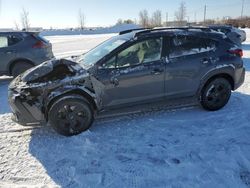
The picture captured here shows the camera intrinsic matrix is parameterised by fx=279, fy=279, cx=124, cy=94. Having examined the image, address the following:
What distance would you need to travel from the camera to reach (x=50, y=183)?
3396 mm

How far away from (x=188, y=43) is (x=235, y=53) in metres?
1.03

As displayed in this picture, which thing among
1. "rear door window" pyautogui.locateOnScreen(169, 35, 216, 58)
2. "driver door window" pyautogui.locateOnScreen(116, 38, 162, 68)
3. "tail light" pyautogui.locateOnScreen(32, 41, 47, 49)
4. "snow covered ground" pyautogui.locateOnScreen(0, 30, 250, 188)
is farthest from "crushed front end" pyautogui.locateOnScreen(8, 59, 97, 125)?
"tail light" pyautogui.locateOnScreen(32, 41, 47, 49)

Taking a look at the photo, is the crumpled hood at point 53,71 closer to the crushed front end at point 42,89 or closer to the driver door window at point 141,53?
the crushed front end at point 42,89

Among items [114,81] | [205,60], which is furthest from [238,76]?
[114,81]

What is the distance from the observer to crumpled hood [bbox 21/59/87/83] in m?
4.52

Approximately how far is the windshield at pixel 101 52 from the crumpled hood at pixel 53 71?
33 cm

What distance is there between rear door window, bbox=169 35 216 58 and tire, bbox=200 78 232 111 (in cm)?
66

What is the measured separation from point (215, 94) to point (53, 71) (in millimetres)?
3097

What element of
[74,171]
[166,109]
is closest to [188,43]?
[166,109]

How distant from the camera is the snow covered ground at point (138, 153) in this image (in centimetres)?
341

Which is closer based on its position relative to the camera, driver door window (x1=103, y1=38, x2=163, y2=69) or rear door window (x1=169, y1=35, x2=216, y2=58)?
driver door window (x1=103, y1=38, x2=163, y2=69)

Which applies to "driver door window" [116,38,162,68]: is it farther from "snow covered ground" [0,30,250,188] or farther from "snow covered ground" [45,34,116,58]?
"snow covered ground" [45,34,116,58]

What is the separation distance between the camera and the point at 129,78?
4773 mm

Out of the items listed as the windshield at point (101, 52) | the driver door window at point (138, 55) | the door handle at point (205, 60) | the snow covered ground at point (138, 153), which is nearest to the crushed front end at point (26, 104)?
the snow covered ground at point (138, 153)
